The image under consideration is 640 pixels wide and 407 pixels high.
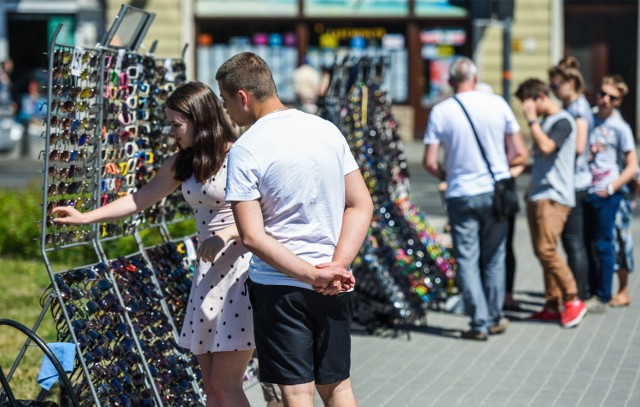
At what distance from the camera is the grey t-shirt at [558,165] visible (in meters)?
8.46

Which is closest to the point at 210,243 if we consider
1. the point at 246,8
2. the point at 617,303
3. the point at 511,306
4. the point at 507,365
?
the point at 507,365

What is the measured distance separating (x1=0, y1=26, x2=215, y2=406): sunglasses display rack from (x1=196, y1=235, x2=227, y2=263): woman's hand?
1.81 feet

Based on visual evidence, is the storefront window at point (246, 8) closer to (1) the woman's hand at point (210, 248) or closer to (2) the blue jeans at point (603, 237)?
(2) the blue jeans at point (603, 237)

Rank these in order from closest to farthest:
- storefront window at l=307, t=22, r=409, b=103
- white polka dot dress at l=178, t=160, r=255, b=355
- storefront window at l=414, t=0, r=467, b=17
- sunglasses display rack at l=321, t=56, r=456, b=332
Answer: white polka dot dress at l=178, t=160, r=255, b=355
sunglasses display rack at l=321, t=56, r=456, b=332
storefront window at l=414, t=0, r=467, b=17
storefront window at l=307, t=22, r=409, b=103

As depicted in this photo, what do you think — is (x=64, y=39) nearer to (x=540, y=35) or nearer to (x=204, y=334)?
(x=540, y=35)

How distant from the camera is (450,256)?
33.0 ft

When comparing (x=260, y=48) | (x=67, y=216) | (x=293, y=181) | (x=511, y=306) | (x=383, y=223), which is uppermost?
(x=260, y=48)

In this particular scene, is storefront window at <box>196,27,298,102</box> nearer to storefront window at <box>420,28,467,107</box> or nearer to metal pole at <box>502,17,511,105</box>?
storefront window at <box>420,28,467,107</box>

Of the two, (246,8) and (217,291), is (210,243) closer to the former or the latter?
(217,291)

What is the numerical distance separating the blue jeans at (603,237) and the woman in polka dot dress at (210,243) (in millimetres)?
4545

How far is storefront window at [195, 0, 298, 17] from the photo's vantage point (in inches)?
1081

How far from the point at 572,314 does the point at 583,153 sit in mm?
1181

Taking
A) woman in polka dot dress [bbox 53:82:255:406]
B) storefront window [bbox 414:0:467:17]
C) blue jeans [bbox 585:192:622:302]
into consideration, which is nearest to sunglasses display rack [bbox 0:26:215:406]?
woman in polka dot dress [bbox 53:82:255:406]

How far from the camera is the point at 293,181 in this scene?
Answer: 14.4 ft
